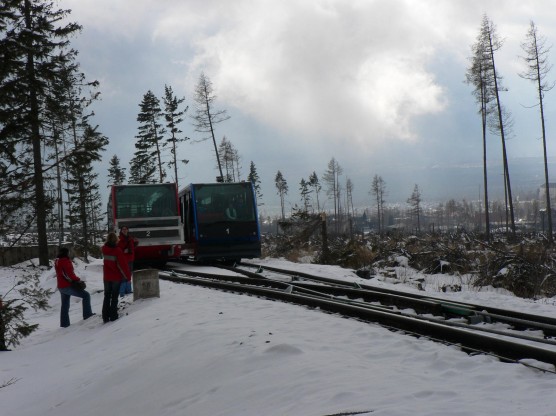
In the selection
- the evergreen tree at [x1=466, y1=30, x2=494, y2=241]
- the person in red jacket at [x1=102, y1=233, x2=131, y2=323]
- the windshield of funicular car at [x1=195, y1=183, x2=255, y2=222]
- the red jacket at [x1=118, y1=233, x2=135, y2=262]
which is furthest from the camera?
the evergreen tree at [x1=466, y1=30, x2=494, y2=241]

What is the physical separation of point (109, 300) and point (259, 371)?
6522 mm

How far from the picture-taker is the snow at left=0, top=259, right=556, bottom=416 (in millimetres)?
3816

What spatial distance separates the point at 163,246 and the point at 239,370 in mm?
12537

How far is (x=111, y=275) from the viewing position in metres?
10.3

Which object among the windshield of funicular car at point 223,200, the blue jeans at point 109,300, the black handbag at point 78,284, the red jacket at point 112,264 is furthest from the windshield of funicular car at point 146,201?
the blue jeans at point 109,300

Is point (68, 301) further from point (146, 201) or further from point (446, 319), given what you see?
point (446, 319)

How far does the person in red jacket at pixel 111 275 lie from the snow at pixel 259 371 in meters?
0.68

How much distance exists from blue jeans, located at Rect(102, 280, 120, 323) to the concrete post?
0.71 metres

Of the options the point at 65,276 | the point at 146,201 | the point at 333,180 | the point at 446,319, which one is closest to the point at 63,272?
the point at 65,276

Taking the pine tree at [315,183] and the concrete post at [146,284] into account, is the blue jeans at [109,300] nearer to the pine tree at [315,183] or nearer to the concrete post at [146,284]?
the concrete post at [146,284]

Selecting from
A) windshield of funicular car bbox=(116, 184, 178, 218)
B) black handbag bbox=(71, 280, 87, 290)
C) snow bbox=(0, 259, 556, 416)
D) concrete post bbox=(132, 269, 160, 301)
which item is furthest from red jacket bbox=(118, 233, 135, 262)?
windshield of funicular car bbox=(116, 184, 178, 218)

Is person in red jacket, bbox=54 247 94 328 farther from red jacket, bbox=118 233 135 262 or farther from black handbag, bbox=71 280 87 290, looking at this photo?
red jacket, bbox=118 233 135 262

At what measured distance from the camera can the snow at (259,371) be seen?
3816 millimetres

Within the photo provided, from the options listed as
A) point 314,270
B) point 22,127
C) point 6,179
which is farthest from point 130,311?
point 314,270
